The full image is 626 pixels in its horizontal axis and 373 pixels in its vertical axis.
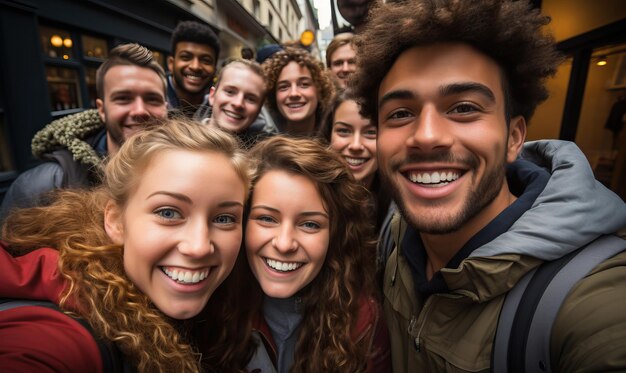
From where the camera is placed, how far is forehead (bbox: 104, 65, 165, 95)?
2703mm

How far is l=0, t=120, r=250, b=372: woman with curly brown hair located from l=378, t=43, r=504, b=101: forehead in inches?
37.4

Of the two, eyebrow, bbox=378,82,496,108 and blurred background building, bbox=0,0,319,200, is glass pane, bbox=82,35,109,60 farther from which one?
eyebrow, bbox=378,82,496,108

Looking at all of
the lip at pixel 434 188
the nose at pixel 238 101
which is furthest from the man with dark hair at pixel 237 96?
→ the lip at pixel 434 188

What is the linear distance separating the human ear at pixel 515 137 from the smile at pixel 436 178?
401 millimetres

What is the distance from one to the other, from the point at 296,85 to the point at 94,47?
572cm

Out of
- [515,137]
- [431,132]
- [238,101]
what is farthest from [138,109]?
[515,137]

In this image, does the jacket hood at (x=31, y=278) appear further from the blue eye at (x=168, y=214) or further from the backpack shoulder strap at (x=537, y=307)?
the backpack shoulder strap at (x=537, y=307)

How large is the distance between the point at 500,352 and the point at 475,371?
146 millimetres

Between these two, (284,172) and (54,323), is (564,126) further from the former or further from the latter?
(54,323)

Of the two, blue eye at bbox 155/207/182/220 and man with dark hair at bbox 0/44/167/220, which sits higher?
man with dark hair at bbox 0/44/167/220

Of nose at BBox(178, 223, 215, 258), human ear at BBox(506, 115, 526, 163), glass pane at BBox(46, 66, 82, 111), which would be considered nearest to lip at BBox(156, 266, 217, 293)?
nose at BBox(178, 223, 215, 258)

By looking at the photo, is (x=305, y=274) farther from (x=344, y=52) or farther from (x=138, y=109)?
(x=344, y=52)

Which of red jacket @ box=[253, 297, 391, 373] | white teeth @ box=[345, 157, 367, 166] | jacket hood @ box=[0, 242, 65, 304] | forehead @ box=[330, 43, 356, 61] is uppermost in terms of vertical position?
forehead @ box=[330, 43, 356, 61]

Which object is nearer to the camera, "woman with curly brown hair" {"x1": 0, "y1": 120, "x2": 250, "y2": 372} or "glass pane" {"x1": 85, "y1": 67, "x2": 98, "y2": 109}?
"woman with curly brown hair" {"x1": 0, "y1": 120, "x2": 250, "y2": 372}
